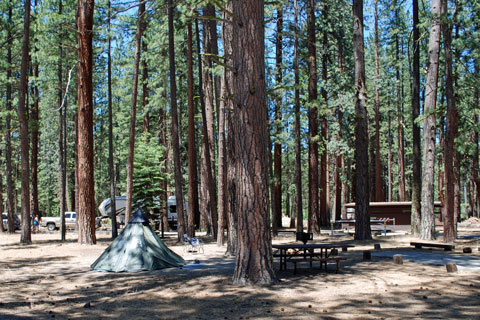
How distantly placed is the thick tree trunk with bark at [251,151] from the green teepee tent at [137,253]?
3271 mm

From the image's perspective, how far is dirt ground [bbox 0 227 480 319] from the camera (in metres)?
6.64

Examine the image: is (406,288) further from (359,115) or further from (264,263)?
(359,115)

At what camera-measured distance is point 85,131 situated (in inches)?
617

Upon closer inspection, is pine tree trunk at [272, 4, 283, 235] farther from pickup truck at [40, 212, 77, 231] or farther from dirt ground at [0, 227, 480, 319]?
pickup truck at [40, 212, 77, 231]

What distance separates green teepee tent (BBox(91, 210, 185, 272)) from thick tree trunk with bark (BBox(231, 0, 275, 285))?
327cm

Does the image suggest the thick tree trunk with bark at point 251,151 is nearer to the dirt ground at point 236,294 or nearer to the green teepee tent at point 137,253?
the dirt ground at point 236,294

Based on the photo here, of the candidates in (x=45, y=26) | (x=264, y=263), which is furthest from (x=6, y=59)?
(x=264, y=263)

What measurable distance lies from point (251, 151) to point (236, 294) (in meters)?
2.58

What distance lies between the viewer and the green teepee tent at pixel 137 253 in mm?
11000

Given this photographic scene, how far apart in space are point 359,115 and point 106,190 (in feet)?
117

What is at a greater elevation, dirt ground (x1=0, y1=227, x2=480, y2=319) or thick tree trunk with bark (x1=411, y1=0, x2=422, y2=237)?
thick tree trunk with bark (x1=411, y1=0, x2=422, y2=237)

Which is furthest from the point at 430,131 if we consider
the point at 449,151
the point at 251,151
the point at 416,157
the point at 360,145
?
the point at 251,151

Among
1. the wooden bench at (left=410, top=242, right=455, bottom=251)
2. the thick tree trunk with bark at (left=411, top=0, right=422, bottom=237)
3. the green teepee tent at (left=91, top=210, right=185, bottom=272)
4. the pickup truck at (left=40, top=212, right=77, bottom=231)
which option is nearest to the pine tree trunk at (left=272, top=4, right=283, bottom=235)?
the thick tree trunk with bark at (left=411, top=0, right=422, bottom=237)

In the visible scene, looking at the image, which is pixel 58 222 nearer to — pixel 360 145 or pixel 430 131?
pixel 360 145
